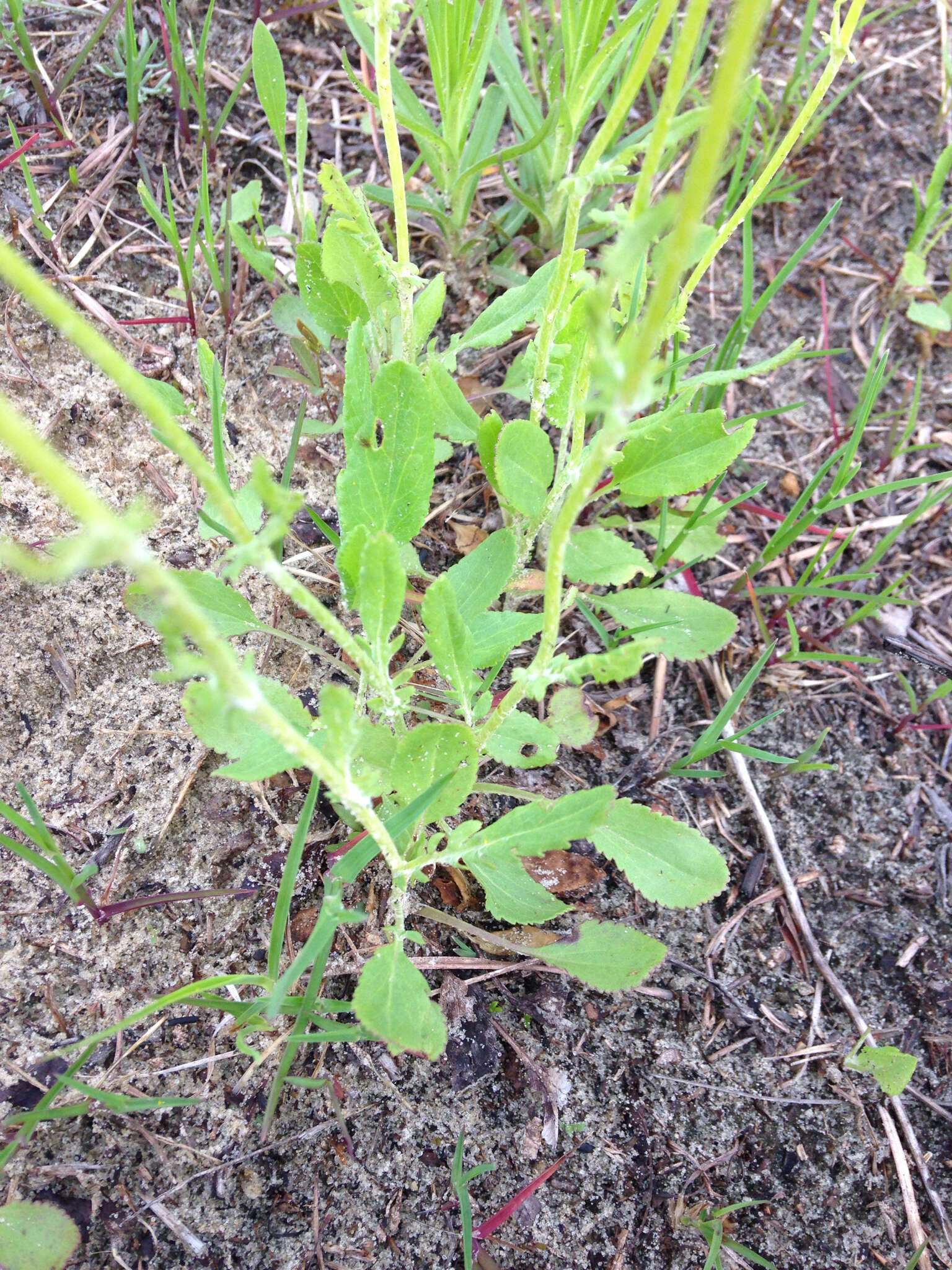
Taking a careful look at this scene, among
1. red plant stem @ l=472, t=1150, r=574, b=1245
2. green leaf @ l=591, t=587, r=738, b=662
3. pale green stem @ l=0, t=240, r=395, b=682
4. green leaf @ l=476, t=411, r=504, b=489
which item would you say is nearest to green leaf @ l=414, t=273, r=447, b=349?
green leaf @ l=476, t=411, r=504, b=489

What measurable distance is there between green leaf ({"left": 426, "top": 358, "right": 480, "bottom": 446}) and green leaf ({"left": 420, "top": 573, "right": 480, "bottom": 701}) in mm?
534

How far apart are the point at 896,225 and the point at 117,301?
250 centimetres

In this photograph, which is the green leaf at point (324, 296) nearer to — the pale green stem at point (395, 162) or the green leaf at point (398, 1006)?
the pale green stem at point (395, 162)

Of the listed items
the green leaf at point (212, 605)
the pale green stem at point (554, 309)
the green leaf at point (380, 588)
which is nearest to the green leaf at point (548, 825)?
the green leaf at point (380, 588)

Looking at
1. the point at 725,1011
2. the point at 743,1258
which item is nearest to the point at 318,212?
the point at 725,1011

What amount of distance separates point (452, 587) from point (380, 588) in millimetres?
290

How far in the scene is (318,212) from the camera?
2.36 metres

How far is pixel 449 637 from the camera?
151 centimetres

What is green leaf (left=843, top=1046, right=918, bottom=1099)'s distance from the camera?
1.74 metres

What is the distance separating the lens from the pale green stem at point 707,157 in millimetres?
628

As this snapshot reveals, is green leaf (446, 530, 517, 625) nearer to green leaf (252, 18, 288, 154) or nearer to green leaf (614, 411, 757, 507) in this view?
green leaf (614, 411, 757, 507)

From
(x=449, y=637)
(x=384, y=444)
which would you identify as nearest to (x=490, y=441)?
(x=384, y=444)

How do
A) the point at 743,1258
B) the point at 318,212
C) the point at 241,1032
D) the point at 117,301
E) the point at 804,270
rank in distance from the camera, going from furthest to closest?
1. the point at 804,270
2. the point at 318,212
3. the point at 117,301
4. the point at 743,1258
5. the point at 241,1032

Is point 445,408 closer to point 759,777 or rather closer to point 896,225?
point 759,777
